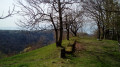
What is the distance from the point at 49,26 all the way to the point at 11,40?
23.9 metres

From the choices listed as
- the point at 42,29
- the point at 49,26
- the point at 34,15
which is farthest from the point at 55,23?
the point at 34,15

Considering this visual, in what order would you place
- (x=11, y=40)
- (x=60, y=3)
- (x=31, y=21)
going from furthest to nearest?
(x=11, y=40) < (x=60, y=3) < (x=31, y=21)

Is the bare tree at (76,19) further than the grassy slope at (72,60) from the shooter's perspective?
Yes

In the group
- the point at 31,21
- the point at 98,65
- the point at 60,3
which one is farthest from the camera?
the point at 60,3

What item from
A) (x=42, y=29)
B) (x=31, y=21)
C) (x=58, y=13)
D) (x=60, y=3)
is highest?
(x=60, y=3)

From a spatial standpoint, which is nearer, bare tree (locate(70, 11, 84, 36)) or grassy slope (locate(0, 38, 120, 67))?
grassy slope (locate(0, 38, 120, 67))

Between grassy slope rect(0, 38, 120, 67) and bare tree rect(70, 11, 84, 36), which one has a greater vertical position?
bare tree rect(70, 11, 84, 36)

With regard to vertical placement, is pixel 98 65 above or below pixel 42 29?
below

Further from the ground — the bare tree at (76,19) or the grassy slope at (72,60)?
the bare tree at (76,19)

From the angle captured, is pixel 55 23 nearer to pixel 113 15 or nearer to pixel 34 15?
pixel 34 15

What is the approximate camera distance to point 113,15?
19.0 m

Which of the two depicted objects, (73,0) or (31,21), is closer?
(31,21)

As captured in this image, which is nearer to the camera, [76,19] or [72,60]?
[72,60]

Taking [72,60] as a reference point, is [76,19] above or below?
above
